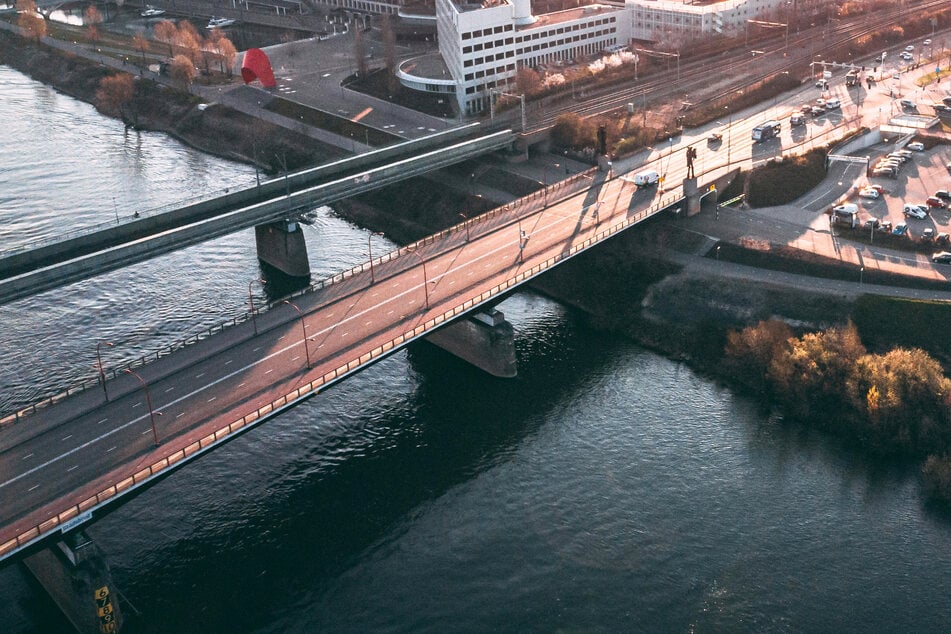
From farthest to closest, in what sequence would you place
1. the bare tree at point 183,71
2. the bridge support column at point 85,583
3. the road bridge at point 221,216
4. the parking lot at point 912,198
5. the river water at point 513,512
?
the bare tree at point 183,71, the parking lot at point 912,198, the road bridge at point 221,216, the river water at point 513,512, the bridge support column at point 85,583

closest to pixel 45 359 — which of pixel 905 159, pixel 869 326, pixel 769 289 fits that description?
pixel 769 289

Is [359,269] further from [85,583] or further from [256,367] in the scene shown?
[85,583]

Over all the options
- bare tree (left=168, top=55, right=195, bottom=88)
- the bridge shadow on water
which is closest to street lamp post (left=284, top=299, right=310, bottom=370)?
the bridge shadow on water

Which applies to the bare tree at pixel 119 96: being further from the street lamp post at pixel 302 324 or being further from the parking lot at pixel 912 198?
the parking lot at pixel 912 198

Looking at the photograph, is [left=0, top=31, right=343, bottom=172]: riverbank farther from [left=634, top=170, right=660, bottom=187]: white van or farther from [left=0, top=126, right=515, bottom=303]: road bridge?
→ [left=634, top=170, right=660, bottom=187]: white van

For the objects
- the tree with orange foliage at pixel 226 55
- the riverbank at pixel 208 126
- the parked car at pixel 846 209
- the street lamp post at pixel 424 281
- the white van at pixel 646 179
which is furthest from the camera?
the tree with orange foliage at pixel 226 55

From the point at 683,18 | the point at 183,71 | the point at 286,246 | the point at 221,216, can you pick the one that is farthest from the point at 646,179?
the point at 183,71

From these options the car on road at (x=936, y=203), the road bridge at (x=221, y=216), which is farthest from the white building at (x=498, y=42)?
the car on road at (x=936, y=203)
